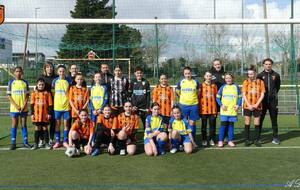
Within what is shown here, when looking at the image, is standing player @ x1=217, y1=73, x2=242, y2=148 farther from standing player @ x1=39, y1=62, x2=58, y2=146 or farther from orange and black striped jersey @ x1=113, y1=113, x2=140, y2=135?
standing player @ x1=39, y1=62, x2=58, y2=146

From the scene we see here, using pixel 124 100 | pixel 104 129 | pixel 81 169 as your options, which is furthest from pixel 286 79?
pixel 81 169

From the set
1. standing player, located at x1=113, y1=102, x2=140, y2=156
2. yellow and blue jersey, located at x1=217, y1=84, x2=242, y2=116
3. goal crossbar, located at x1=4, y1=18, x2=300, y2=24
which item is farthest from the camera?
goal crossbar, located at x1=4, y1=18, x2=300, y2=24

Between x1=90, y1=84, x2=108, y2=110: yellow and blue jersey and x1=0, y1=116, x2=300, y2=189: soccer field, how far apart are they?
44.7 inches

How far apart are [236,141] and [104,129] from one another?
3006 mm

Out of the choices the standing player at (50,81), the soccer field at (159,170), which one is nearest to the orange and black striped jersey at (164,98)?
the soccer field at (159,170)

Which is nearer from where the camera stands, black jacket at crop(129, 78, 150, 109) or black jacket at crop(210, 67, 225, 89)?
black jacket at crop(129, 78, 150, 109)

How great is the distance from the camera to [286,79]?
41.2 ft

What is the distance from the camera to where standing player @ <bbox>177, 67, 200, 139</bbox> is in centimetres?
763

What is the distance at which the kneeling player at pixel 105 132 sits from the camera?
6841 mm

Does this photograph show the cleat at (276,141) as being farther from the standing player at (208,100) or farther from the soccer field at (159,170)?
the standing player at (208,100)

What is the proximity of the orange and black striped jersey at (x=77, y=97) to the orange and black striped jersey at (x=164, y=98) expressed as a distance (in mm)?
1404

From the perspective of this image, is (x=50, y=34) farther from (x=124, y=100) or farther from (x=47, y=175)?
(x=47, y=175)

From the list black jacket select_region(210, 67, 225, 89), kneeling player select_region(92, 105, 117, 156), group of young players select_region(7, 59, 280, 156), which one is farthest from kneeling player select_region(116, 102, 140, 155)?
black jacket select_region(210, 67, 225, 89)

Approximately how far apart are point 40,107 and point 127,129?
178 centimetres
